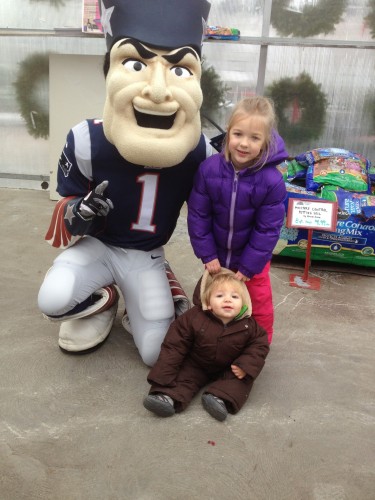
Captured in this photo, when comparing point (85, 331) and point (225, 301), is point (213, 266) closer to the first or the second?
point (225, 301)

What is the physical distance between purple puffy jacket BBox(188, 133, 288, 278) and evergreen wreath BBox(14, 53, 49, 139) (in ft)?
9.59

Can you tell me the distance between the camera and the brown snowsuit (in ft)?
6.18

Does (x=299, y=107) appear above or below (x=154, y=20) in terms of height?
below

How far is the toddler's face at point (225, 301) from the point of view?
6.24ft

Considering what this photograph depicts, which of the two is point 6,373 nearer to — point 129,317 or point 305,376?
point 129,317

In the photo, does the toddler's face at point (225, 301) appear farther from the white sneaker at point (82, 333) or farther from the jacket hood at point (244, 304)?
the white sneaker at point (82, 333)

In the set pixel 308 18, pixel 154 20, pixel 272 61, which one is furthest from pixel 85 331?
pixel 308 18

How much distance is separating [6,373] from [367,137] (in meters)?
3.43

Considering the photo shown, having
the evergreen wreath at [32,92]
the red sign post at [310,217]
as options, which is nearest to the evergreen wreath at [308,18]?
the red sign post at [310,217]

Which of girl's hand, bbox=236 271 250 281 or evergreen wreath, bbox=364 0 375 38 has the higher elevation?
evergreen wreath, bbox=364 0 375 38

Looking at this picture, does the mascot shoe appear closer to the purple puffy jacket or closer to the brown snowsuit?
the brown snowsuit

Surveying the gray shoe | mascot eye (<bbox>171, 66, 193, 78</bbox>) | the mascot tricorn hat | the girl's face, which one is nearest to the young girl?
the girl's face

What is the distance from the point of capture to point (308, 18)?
13.0 feet

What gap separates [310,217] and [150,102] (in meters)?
1.54
